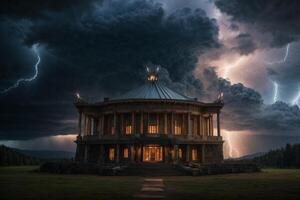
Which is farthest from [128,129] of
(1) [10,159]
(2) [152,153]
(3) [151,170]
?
(1) [10,159]

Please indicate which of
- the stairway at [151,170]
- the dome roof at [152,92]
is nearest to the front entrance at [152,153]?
the dome roof at [152,92]

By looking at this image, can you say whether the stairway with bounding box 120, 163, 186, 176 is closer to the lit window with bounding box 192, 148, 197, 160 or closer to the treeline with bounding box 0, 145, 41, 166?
the lit window with bounding box 192, 148, 197, 160

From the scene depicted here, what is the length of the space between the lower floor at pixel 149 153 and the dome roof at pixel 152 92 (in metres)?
9.55

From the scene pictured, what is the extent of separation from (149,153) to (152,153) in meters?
0.50

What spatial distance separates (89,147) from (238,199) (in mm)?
47108

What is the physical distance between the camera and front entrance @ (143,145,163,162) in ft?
194

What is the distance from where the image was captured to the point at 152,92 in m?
67.4

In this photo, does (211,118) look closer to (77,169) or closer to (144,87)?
(144,87)

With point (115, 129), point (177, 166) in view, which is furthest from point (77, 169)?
point (115, 129)

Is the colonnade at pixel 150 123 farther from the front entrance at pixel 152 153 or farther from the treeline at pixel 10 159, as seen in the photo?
the treeline at pixel 10 159

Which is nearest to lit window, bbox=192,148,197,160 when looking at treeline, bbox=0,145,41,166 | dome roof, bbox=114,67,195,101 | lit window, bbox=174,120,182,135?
lit window, bbox=174,120,182,135

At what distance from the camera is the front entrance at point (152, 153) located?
5922cm

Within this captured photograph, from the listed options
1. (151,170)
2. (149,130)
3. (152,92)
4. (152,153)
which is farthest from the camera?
(152,92)

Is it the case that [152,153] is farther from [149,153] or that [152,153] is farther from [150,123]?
[150,123]
